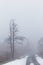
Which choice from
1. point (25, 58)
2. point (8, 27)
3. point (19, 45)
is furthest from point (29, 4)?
point (25, 58)

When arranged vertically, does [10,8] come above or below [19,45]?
above

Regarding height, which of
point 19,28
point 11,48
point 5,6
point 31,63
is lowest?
point 31,63

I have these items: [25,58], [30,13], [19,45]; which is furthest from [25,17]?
[25,58]

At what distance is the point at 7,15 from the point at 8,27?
0.15 m

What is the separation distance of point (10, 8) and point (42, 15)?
397 mm

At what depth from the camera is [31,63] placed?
189 centimetres

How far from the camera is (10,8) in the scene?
1.91 meters

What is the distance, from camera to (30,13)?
190 centimetres

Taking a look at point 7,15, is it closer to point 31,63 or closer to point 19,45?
point 19,45

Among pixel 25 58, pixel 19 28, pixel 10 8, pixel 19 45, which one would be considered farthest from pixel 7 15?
pixel 25 58

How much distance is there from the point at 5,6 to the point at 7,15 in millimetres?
115

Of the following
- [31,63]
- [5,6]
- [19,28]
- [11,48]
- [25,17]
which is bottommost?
[31,63]

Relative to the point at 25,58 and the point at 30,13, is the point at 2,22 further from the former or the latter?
the point at 25,58

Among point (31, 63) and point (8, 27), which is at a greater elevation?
point (8, 27)
